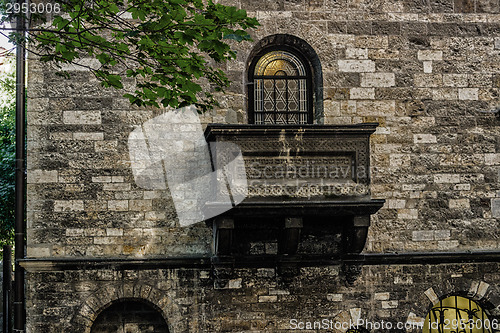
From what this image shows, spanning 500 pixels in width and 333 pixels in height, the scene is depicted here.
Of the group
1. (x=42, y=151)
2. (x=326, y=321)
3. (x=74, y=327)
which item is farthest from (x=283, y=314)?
(x=42, y=151)

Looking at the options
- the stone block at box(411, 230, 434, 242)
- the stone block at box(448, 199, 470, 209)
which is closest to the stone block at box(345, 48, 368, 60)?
the stone block at box(448, 199, 470, 209)

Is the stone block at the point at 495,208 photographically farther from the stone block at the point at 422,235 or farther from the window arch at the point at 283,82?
the window arch at the point at 283,82

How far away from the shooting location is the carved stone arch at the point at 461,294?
31.0 feet

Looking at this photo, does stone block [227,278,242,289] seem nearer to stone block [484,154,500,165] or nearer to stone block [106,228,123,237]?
stone block [106,228,123,237]

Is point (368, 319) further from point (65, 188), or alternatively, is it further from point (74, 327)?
point (65, 188)

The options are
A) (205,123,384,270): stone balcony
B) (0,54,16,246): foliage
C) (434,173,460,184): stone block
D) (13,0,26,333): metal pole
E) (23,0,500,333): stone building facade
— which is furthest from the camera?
(0,54,16,246): foliage

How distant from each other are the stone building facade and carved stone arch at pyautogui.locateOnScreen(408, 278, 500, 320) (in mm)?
22

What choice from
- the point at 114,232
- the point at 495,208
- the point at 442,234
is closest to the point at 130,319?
the point at 114,232

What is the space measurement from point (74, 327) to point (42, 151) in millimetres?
2656

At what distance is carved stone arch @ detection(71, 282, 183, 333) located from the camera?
9.07 m

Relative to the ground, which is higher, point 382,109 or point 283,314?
point 382,109

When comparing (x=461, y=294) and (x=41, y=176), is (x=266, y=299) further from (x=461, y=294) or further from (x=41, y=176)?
(x=41, y=176)

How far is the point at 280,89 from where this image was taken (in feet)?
32.7

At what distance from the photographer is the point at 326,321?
9.31 m
